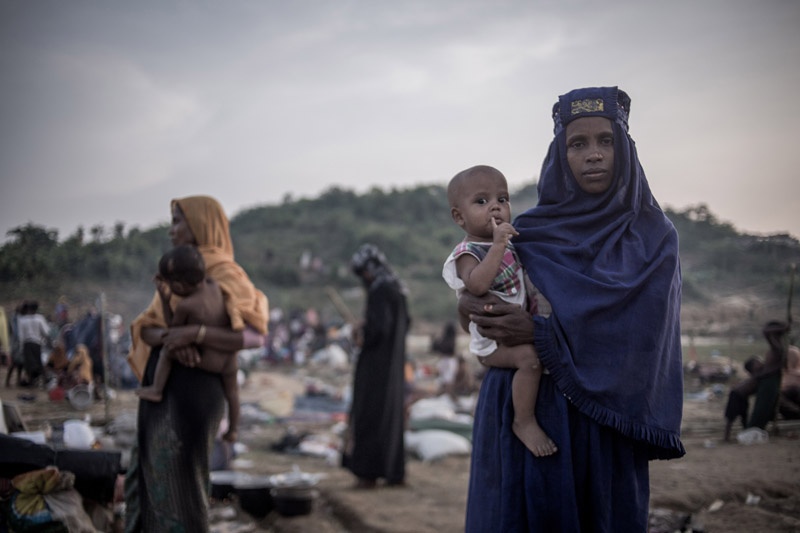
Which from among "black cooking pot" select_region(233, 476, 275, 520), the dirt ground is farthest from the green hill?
"black cooking pot" select_region(233, 476, 275, 520)

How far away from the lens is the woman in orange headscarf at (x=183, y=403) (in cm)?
314

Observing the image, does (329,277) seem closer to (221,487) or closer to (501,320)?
(221,487)

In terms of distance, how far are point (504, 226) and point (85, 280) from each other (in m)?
8.52

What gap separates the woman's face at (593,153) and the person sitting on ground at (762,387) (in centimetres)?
465

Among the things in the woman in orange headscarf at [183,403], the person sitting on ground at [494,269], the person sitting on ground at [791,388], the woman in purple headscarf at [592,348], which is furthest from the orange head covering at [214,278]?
the person sitting on ground at [791,388]

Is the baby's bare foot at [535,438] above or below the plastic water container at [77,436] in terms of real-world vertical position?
above

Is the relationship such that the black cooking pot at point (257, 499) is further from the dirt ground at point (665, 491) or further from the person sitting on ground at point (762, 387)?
the person sitting on ground at point (762, 387)

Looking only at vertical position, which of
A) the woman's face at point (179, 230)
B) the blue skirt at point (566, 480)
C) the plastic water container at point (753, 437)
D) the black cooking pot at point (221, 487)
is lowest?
the black cooking pot at point (221, 487)

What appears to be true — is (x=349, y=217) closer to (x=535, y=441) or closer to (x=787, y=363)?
(x=787, y=363)

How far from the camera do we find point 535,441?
200 centimetres

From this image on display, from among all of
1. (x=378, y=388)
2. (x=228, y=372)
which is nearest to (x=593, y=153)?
(x=228, y=372)

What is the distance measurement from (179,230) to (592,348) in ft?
7.56

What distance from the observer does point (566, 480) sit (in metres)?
1.96

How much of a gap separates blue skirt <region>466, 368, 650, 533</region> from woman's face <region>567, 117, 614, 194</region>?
664mm
